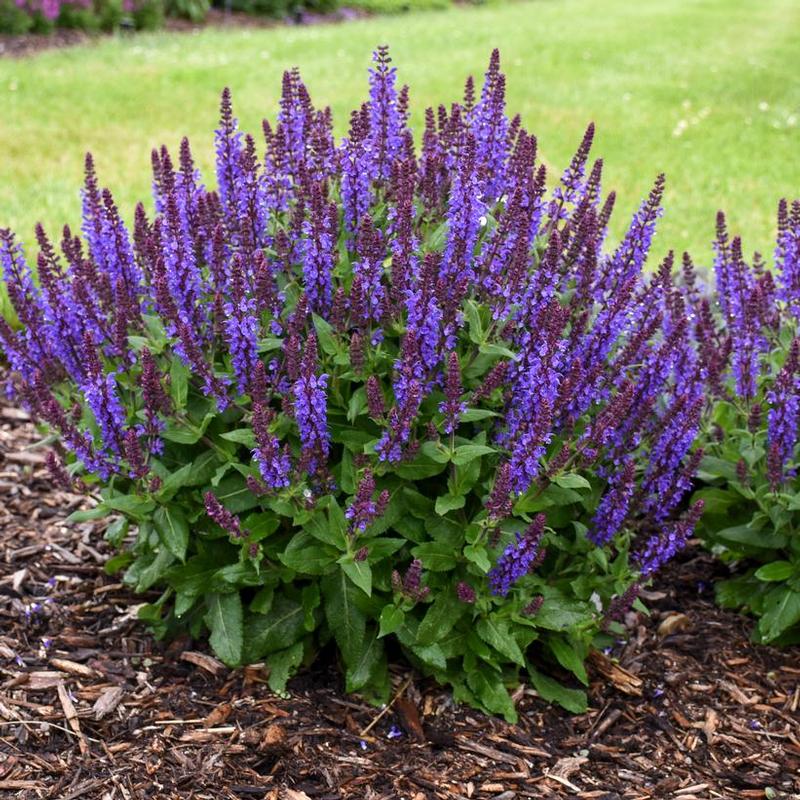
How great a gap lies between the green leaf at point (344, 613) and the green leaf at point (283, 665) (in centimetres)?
23

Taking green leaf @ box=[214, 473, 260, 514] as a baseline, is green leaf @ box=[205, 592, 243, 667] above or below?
below

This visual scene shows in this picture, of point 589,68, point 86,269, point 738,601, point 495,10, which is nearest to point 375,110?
point 86,269

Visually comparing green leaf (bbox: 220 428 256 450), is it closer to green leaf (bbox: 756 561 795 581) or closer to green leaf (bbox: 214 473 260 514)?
green leaf (bbox: 214 473 260 514)

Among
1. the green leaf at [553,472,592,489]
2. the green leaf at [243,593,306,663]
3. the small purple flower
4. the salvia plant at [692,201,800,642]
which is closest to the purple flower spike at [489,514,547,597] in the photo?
the green leaf at [553,472,592,489]

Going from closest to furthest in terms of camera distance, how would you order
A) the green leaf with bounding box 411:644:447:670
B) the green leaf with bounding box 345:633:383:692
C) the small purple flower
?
1. the small purple flower
2. the green leaf with bounding box 411:644:447:670
3. the green leaf with bounding box 345:633:383:692

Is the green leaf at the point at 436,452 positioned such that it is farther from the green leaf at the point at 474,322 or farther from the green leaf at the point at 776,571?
the green leaf at the point at 776,571

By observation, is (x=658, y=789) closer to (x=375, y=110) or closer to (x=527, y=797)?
(x=527, y=797)

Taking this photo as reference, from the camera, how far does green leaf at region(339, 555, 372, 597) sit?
328 centimetres

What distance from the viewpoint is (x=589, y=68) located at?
15859mm

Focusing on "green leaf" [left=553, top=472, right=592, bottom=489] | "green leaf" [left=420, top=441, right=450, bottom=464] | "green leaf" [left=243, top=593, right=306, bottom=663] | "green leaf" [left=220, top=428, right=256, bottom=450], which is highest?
"green leaf" [left=220, top=428, right=256, bottom=450]

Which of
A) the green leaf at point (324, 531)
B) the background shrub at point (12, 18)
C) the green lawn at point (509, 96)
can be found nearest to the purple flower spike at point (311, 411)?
the green leaf at point (324, 531)

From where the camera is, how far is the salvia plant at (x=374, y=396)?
3.34 metres

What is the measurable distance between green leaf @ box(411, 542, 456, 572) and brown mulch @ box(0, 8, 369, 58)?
1368 cm

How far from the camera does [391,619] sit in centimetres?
349
